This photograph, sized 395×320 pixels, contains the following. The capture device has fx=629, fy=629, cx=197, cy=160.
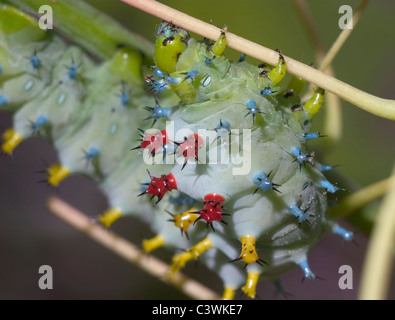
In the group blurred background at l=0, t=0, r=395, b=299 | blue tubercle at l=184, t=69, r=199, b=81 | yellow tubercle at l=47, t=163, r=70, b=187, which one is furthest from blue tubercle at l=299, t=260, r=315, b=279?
blurred background at l=0, t=0, r=395, b=299

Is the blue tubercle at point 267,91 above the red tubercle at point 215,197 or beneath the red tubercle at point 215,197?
above

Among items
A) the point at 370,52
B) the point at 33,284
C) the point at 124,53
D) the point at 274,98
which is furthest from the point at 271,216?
the point at 33,284

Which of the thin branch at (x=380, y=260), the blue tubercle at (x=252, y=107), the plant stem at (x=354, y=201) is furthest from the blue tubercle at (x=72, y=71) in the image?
the thin branch at (x=380, y=260)

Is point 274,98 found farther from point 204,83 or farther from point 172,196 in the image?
point 172,196

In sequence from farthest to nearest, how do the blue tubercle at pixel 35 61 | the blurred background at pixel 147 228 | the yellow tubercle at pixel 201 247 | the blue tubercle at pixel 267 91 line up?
the blurred background at pixel 147 228, the blue tubercle at pixel 35 61, the yellow tubercle at pixel 201 247, the blue tubercle at pixel 267 91

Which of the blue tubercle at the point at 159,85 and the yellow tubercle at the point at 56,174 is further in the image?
the yellow tubercle at the point at 56,174

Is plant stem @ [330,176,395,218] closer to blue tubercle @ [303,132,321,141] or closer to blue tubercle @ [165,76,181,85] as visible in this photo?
blue tubercle @ [303,132,321,141]

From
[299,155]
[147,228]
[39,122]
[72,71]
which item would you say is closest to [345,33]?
[299,155]

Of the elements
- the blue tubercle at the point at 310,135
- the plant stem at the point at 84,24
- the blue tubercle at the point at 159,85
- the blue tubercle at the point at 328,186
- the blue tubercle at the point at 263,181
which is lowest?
the blue tubercle at the point at 263,181

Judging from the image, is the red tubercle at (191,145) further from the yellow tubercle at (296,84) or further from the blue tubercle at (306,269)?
the blue tubercle at (306,269)
